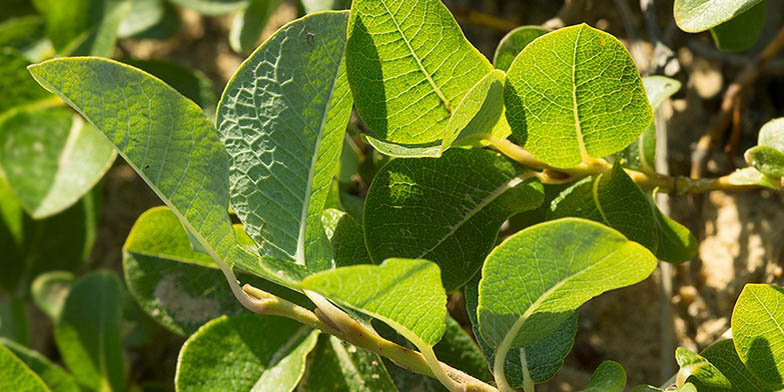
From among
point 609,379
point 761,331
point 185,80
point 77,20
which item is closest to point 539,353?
point 609,379

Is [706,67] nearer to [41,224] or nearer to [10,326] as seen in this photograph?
[41,224]

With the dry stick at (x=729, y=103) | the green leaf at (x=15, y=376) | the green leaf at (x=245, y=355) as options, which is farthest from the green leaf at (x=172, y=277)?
the dry stick at (x=729, y=103)

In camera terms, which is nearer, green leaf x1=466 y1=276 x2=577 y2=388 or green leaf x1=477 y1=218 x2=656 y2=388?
green leaf x1=477 y1=218 x2=656 y2=388

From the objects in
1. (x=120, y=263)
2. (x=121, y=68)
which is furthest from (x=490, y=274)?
(x=120, y=263)

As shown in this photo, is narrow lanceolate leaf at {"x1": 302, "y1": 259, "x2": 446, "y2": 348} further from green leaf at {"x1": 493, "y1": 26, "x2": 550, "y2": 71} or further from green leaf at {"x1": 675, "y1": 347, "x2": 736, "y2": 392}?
green leaf at {"x1": 493, "y1": 26, "x2": 550, "y2": 71}

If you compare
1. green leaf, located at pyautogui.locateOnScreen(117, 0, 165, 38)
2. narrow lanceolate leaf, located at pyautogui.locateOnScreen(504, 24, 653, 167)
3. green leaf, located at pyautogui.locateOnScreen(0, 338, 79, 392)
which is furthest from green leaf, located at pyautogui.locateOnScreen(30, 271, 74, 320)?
narrow lanceolate leaf, located at pyautogui.locateOnScreen(504, 24, 653, 167)

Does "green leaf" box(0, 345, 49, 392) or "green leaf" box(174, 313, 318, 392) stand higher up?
"green leaf" box(0, 345, 49, 392)

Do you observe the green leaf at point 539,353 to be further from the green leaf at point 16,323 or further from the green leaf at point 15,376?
the green leaf at point 16,323
